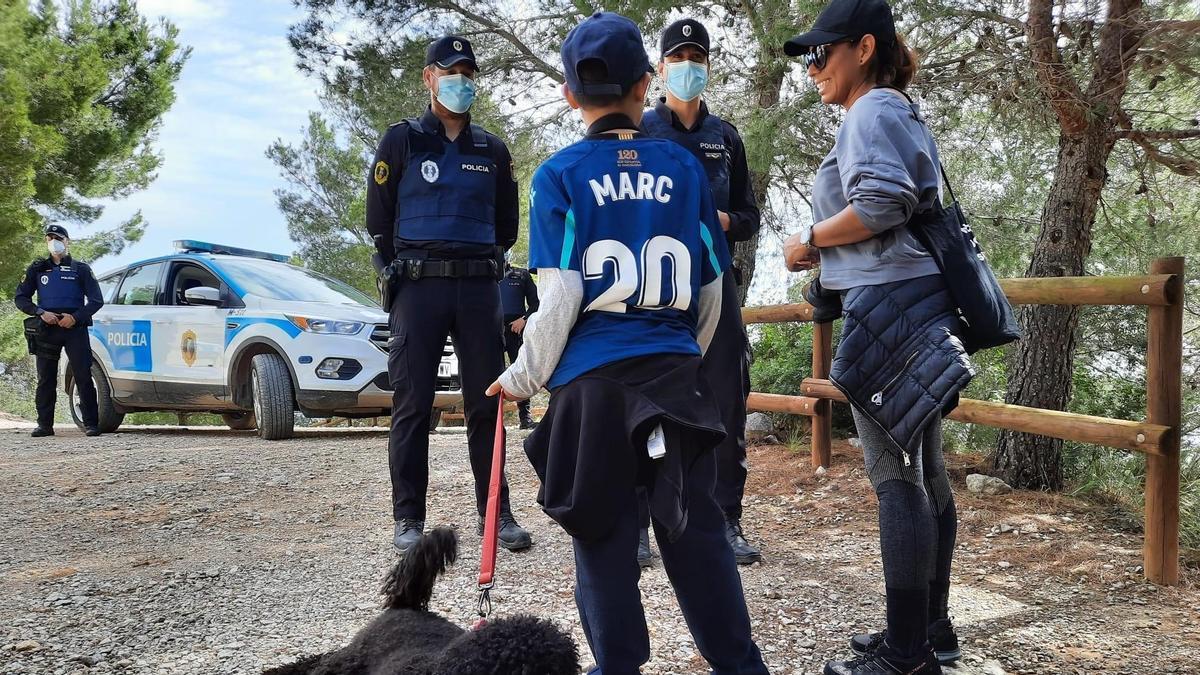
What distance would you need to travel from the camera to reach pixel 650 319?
198cm

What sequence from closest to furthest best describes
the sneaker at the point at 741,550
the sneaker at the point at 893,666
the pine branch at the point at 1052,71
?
1. the sneaker at the point at 893,666
2. the sneaker at the point at 741,550
3. the pine branch at the point at 1052,71

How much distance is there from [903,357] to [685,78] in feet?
6.15

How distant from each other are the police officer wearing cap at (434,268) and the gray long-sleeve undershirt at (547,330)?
6.14 ft

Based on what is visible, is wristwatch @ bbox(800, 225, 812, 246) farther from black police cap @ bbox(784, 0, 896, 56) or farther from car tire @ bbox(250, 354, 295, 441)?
car tire @ bbox(250, 354, 295, 441)

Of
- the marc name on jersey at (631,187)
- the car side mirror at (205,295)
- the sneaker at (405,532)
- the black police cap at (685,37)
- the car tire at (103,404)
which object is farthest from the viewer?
the car tire at (103,404)

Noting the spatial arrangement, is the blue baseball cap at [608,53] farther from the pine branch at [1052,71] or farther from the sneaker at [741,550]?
the pine branch at [1052,71]

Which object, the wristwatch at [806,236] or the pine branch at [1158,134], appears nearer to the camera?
the wristwatch at [806,236]

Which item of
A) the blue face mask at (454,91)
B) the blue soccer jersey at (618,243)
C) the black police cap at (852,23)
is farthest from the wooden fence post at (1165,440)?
the blue face mask at (454,91)

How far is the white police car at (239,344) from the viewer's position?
25.5ft

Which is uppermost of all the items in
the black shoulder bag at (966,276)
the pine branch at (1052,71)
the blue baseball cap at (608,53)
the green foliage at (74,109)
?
the green foliage at (74,109)

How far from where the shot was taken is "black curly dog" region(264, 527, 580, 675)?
5.03 ft

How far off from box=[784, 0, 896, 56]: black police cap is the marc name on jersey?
2.47 ft

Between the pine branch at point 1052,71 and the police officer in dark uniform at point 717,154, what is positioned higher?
the pine branch at point 1052,71

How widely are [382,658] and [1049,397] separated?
16.4 feet
